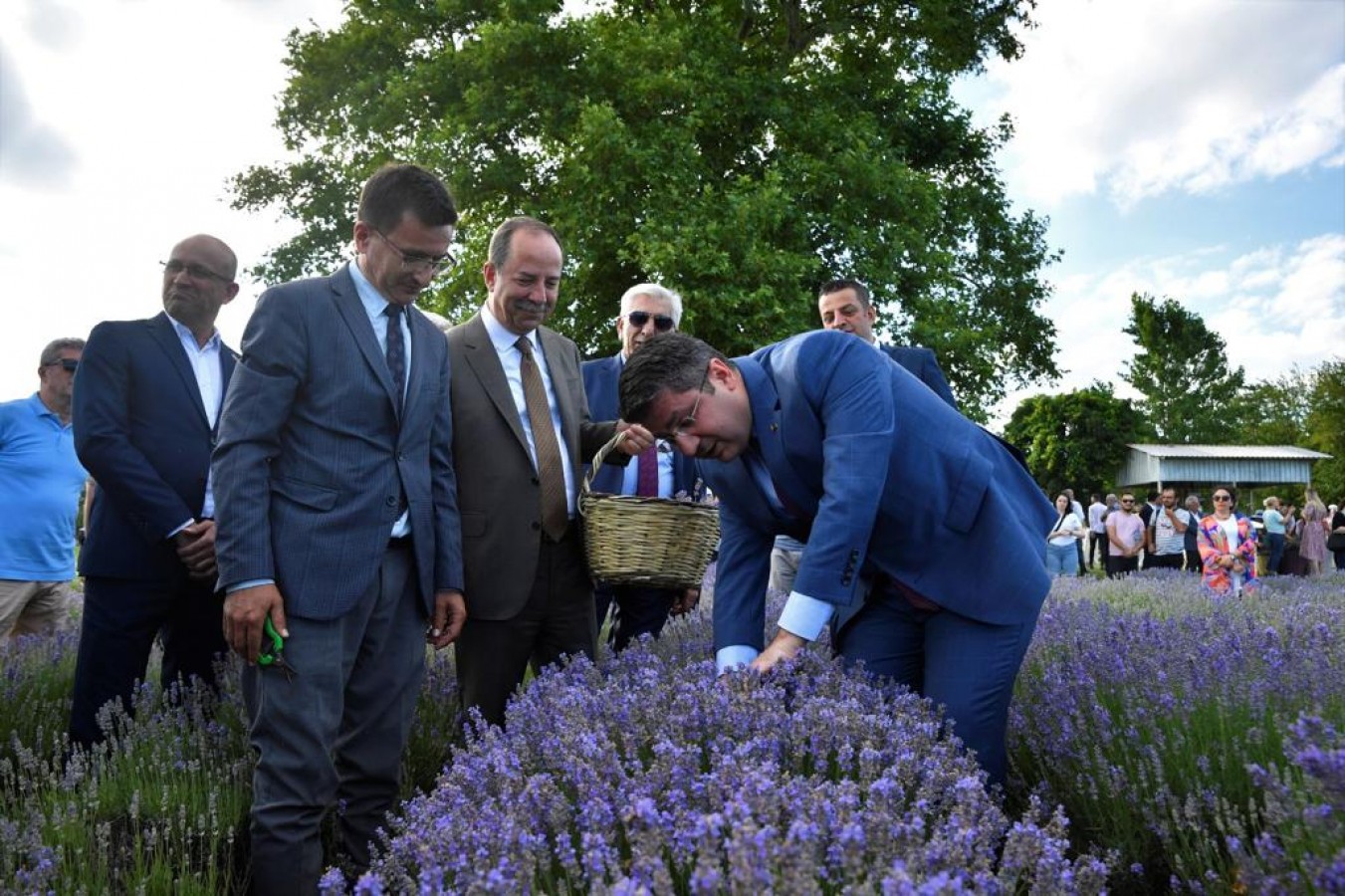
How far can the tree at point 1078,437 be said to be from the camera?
55.1 metres

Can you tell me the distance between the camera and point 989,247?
23016 millimetres

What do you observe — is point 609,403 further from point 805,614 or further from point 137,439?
point 805,614

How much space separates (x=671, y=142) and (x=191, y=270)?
42.6 ft

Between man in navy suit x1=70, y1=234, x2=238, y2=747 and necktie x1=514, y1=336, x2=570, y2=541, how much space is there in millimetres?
1144

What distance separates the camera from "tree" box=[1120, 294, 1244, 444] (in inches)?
2596

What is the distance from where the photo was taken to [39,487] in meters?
5.81

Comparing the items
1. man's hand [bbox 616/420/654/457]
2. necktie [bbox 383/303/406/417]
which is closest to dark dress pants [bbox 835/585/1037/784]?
man's hand [bbox 616/420/654/457]

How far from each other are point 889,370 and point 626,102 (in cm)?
1504

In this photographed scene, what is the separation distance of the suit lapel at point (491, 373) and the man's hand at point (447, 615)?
627 mm

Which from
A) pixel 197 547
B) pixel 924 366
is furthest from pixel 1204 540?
pixel 197 547

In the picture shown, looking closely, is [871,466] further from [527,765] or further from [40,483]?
[40,483]

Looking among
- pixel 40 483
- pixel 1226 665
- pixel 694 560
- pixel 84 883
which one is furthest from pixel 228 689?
pixel 1226 665

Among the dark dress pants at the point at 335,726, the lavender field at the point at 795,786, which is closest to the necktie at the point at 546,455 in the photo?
the lavender field at the point at 795,786

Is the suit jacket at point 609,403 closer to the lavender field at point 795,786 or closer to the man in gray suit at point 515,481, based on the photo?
the lavender field at point 795,786
